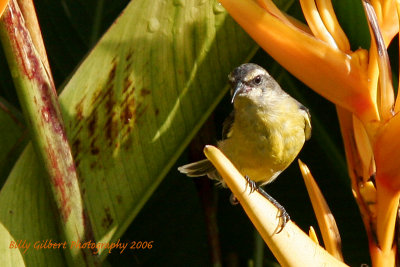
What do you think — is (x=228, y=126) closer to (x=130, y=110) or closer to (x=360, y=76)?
(x=130, y=110)

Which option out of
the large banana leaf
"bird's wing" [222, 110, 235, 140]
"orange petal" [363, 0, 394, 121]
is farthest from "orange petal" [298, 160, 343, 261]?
"bird's wing" [222, 110, 235, 140]

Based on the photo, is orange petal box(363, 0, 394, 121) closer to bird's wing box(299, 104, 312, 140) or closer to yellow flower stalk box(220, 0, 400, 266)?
yellow flower stalk box(220, 0, 400, 266)

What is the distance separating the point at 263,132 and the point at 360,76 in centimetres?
67

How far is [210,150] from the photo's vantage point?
900mm

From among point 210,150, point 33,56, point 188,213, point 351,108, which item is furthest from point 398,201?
point 188,213

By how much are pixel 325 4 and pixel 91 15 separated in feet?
2.77

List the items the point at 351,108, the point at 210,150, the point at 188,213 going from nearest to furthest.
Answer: the point at 210,150, the point at 351,108, the point at 188,213

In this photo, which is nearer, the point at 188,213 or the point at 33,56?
the point at 33,56

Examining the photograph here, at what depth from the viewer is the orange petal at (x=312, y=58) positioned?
1.01m

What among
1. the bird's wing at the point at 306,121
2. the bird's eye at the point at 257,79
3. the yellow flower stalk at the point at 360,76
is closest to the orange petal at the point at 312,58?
the yellow flower stalk at the point at 360,76

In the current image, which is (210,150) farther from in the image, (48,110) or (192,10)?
(192,10)

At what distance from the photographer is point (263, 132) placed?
65.5 inches

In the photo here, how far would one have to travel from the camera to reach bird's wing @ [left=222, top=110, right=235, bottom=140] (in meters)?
1.68

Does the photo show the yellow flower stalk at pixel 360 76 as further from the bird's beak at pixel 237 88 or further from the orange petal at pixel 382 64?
the bird's beak at pixel 237 88
